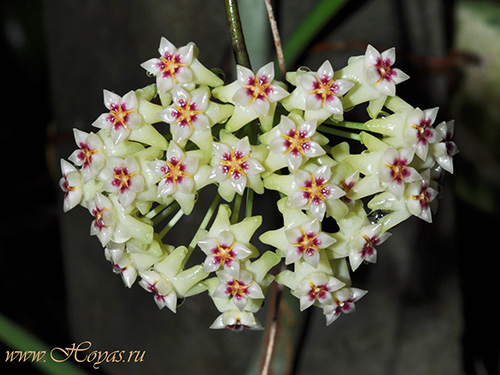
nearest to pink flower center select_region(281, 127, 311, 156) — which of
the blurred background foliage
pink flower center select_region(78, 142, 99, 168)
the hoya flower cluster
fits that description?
the hoya flower cluster

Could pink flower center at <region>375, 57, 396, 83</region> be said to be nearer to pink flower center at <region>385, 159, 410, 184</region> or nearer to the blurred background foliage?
pink flower center at <region>385, 159, 410, 184</region>

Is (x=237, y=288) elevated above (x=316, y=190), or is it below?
below

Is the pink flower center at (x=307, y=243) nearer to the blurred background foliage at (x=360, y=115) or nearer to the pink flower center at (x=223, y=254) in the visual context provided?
the pink flower center at (x=223, y=254)

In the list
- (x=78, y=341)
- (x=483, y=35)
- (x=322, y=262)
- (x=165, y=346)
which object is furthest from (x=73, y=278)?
(x=483, y=35)

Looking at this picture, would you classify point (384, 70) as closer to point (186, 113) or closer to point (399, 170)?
point (399, 170)

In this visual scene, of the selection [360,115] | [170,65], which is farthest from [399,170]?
[360,115]

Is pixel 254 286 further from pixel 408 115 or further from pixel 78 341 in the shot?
pixel 78 341
